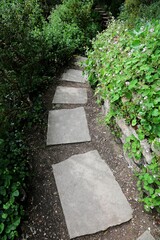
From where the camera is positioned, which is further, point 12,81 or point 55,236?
point 12,81

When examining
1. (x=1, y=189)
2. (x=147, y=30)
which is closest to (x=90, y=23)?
(x=147, y=30)

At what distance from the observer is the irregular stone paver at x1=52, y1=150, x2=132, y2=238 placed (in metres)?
1.68

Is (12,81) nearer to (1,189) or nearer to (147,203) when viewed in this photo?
(1,189)

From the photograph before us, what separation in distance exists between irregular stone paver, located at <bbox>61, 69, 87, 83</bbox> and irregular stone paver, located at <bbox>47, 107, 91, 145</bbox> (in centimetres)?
96

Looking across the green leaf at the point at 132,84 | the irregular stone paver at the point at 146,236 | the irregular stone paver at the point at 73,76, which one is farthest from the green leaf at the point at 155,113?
the irregular stone paver at the point at 73,76

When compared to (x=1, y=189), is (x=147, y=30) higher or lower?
higher

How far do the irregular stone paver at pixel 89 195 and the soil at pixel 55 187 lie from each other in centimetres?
6

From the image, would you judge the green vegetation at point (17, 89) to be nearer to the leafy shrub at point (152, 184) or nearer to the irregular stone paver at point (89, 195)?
the irregular stone paver at point (89, 195)

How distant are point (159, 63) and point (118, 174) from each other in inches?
48.0

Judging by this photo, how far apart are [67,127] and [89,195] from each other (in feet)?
3.33

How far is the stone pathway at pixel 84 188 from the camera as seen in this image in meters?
1.69

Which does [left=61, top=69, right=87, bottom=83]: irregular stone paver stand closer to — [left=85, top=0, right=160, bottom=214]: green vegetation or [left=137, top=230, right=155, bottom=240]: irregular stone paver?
[left=85, top=0, right=160, bottom=214]: green vegetation

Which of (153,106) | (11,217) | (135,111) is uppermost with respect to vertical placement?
(153,106)

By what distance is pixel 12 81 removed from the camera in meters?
2.60
